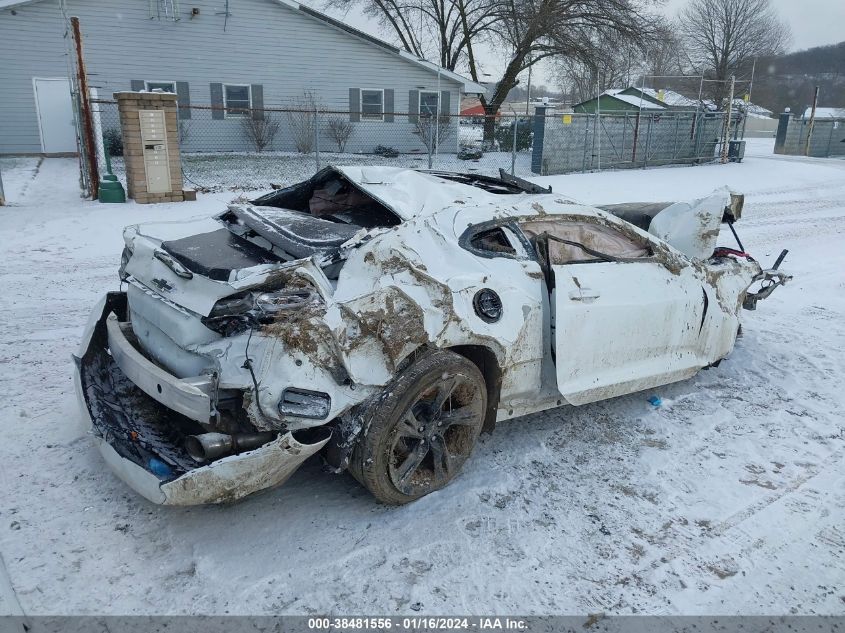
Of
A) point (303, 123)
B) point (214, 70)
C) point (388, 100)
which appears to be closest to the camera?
point (214, 70)

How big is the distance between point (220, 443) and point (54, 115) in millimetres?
20635

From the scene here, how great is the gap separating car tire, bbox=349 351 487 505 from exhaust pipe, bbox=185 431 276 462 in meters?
0.48

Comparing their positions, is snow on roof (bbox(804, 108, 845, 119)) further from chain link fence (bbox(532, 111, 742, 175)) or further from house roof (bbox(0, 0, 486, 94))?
house roof (bbox(0, 0, 486, 94))

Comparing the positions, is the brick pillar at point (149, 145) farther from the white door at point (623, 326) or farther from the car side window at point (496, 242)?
the white door at point (623, 326)

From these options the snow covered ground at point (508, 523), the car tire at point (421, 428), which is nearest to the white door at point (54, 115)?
the snow covered ground at point (508, 523)

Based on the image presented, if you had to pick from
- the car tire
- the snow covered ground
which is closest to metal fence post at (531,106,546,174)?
the snow covered ground

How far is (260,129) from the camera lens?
70.6ft

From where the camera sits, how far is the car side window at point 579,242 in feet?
12.8

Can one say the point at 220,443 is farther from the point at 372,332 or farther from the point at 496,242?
the point at 496,242

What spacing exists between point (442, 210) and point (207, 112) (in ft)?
65.6

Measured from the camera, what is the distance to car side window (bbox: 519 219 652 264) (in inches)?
153

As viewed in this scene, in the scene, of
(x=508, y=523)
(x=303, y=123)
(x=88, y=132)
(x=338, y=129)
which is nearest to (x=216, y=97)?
(x=303, y=123)

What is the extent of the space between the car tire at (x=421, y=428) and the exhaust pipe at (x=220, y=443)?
0.48m

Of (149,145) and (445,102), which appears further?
(445,102)
